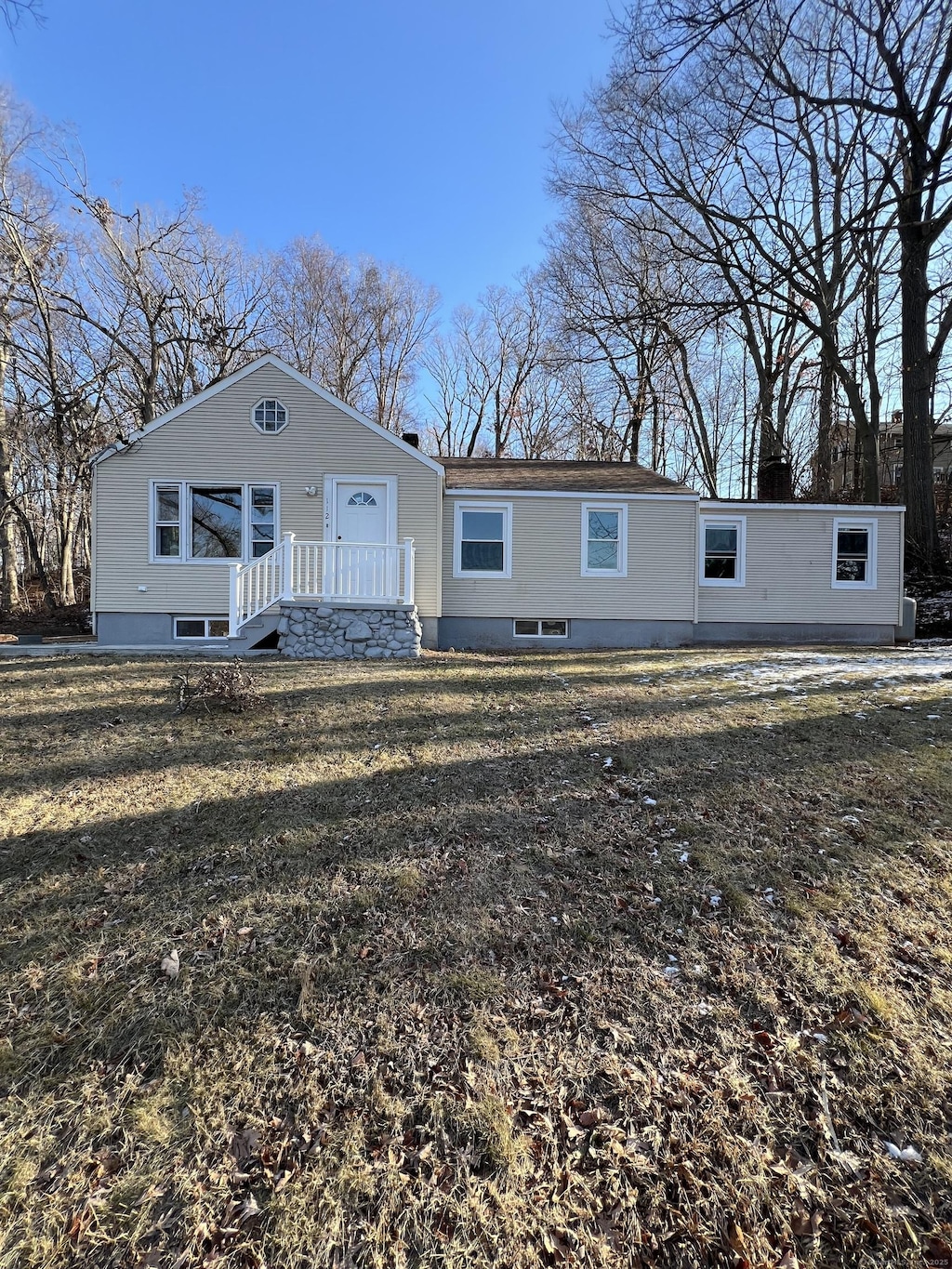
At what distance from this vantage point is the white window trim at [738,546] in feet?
39.3

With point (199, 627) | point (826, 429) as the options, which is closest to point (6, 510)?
point (199, 627)

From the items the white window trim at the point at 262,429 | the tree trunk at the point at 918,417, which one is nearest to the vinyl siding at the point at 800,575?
the tree trunk at the point at 918,417

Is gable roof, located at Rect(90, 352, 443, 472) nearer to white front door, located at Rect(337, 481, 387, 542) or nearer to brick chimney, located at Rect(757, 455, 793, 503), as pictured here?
white front door, located at Rect(337, 481, 387, 542)

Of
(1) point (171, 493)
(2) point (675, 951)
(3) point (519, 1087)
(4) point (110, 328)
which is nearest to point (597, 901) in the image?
(2) point (675, 951)

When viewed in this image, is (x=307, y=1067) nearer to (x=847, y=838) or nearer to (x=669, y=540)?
(x=847, y=838)

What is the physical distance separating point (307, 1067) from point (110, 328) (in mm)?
22348

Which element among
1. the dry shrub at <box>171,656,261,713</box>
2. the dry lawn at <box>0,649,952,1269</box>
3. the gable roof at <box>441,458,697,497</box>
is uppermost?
the gable roof at <box>441,458,697,497</box>

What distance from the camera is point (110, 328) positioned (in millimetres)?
18516

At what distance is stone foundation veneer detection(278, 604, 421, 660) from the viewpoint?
29.7ft

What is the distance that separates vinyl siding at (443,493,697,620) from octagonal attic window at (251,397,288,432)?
129 inches

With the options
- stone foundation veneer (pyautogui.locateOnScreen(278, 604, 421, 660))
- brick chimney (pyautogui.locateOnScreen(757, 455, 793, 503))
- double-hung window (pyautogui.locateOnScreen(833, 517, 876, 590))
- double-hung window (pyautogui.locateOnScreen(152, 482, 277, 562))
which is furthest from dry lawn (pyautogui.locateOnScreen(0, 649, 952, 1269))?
brick chimney (pyautogui.locateOnScreen(757, 455, 793, 503))

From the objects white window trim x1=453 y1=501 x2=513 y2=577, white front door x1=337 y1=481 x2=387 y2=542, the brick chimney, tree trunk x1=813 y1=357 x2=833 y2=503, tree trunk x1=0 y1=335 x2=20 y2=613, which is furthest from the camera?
tree trunk x1=813 y1=357 x2=833 y2=503

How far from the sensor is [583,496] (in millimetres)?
11562

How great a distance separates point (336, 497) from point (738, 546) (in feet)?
25.9
